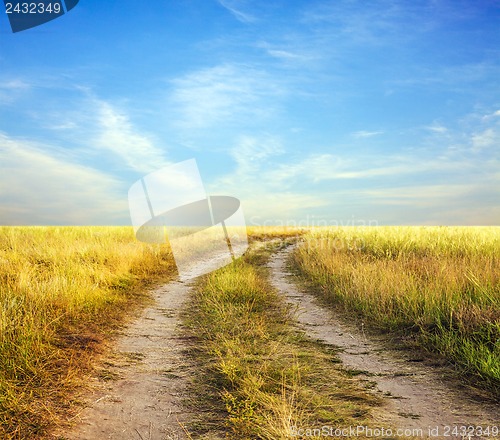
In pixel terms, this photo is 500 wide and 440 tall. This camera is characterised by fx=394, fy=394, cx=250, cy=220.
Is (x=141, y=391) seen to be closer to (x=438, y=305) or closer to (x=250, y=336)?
(x=250, y=336)

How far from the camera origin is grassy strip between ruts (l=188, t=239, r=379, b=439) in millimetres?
3518

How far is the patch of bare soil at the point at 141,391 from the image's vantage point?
3568 millimetres

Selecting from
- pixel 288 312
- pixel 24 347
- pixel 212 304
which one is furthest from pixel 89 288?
pixel 288 312

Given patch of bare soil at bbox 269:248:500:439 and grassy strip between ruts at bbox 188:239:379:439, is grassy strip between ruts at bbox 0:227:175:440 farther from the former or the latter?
patch of bare soil at bbox 269:248:500:439

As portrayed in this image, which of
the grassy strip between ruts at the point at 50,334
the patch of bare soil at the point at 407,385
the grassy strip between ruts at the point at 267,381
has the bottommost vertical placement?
the patch of bare soil at the point at 407,385

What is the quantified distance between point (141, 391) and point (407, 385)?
9.83 feet

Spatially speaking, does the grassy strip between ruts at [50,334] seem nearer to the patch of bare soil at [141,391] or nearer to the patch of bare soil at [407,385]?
the patch of bare soil at [141,391]

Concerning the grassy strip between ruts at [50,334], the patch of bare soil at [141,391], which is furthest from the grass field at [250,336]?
Result: the patch of bare soil at [141,391]

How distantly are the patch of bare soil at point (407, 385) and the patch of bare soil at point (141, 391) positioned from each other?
Result: 207cm

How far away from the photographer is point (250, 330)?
6230mm

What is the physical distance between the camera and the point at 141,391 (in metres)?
4.36

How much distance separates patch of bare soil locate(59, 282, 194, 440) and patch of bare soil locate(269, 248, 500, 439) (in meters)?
2.07

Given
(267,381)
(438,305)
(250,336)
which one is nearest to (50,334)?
(250,336)

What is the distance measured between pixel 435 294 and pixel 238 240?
65.1ft
